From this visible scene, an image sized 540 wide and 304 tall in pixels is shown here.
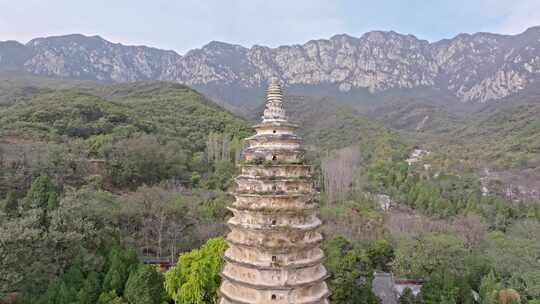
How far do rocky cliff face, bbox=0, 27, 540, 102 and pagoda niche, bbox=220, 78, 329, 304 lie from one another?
5078 inches

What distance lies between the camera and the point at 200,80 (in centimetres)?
14538

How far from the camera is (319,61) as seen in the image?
523ft

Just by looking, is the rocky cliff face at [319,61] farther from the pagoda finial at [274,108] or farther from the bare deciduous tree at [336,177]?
the pagoda finial at [274,108]

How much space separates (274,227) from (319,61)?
15634 centimetres

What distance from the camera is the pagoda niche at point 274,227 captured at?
372 inches

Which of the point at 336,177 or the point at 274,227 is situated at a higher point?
the point at 274,227

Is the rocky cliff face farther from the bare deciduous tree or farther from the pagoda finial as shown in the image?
the pagoda finial

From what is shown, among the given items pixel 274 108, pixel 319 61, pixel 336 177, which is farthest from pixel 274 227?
pixel 319 61

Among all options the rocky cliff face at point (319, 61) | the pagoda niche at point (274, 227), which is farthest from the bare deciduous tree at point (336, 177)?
the rocky cliff face at point (319, 61)

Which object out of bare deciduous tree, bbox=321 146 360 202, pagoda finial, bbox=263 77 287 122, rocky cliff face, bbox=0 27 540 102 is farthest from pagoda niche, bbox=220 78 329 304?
rocky cliff face, bbox=0 27 540 102

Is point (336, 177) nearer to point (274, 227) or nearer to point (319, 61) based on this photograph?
point (274, 227)

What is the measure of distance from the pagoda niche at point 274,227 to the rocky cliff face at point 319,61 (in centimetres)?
12899

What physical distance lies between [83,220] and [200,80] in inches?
4967

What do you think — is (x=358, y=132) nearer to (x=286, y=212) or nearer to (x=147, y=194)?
(x=147, y=194)
